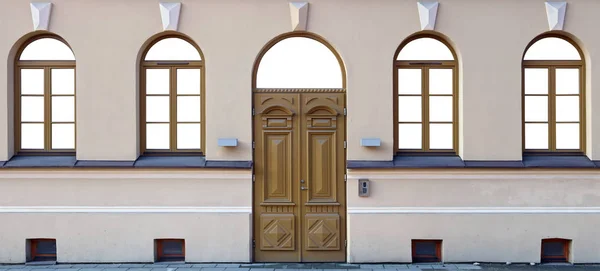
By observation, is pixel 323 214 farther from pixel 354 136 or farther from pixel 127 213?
pixel 127 213

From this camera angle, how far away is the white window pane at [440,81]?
9.43m

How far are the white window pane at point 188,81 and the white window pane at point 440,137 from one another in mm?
3868

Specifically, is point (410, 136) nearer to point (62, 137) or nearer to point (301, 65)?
point (301, 65)

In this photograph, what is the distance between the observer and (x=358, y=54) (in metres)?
9.22

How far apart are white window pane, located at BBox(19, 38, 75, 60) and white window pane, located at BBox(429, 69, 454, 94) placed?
5864 millimetres

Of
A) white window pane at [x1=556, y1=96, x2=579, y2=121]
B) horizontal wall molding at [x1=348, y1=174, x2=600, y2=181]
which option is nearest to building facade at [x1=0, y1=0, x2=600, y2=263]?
horizontal wall molding at [x1=348, y1=174, x2=600, y2=181]

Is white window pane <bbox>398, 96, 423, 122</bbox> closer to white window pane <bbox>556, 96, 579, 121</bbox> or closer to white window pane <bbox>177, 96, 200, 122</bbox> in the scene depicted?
white window pane <bbox>556, 96, 579, 121</bbox>

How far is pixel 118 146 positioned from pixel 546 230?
695cm

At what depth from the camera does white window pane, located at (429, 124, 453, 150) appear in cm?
943

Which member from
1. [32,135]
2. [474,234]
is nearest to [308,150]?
[474,234]

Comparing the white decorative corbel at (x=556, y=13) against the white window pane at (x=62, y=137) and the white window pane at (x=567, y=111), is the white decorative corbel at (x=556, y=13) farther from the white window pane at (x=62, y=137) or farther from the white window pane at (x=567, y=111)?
the white window pane at (x=62, y=137)

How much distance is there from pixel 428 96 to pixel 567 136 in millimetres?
2366

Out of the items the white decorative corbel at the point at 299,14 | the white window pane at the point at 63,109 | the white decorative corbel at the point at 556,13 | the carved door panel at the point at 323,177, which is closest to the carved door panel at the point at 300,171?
the carved door panel at the point at 323,177

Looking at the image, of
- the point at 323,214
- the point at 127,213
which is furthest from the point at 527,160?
the point at 127,213
